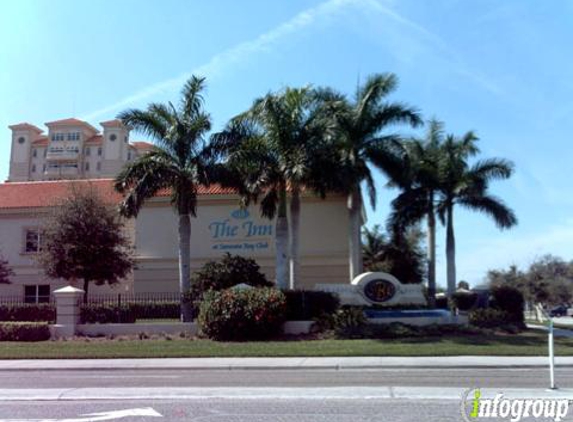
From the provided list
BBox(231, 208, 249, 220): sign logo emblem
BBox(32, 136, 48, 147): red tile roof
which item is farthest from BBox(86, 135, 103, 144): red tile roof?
BBox(231, 208, 249, 220): sign logo emblem

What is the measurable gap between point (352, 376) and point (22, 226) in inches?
1285

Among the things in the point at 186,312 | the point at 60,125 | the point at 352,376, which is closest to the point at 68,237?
the point at 186,312

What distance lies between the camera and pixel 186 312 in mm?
27297

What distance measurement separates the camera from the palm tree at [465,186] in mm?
33719

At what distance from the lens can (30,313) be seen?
28422 millimetres

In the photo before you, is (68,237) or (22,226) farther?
(22,226)

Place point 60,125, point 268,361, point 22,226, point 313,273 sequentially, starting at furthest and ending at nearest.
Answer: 1. point 60,125
2. point 22,226
3. point 313,273
4. point 268,361

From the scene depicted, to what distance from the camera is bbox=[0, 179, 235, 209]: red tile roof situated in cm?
4066

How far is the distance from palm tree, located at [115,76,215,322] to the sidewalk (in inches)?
394

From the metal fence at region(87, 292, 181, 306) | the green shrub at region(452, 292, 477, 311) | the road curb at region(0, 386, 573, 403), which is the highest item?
the metal fence at region(87, 292, 181, 306)

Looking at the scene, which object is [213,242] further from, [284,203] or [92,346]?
[92,346]

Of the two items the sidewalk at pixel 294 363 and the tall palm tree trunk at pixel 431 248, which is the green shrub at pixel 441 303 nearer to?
the tall palm tree trunk at pixel 431 248
